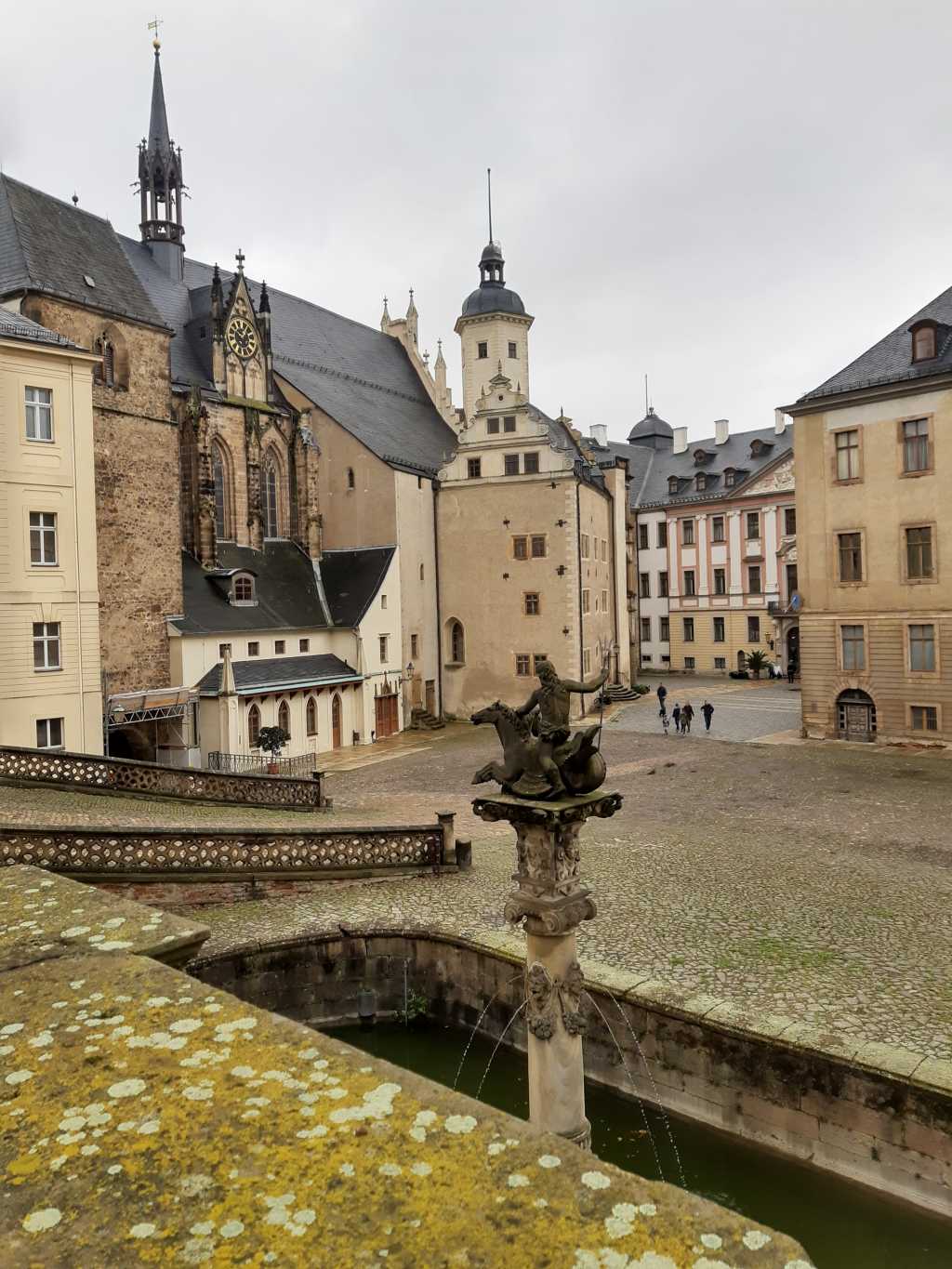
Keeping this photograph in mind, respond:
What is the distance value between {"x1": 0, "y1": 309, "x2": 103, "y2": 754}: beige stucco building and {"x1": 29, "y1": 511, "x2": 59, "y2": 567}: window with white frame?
23mm

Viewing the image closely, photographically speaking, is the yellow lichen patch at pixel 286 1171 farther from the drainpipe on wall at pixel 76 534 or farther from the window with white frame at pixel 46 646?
the drainpipe on wall at pixel 76 534

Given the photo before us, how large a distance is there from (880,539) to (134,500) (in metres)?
23.6

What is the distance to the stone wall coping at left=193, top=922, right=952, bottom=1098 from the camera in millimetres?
7473

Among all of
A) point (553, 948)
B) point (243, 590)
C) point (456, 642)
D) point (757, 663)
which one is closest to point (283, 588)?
point (243, 590)

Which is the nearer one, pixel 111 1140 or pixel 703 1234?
pixel 703 1234

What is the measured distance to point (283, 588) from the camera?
35594 mm

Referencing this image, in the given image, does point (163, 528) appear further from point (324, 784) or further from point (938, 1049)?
point (938, 1049)

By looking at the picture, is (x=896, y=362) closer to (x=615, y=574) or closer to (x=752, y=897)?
(x=615, y=574)

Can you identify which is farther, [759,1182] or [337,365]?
[337,365]

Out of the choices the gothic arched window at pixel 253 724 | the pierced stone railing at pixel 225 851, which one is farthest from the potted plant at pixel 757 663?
the pierced stone railing at pixel 225 851

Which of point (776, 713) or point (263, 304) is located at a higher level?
point (263, 304)

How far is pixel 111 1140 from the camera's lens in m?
2.83

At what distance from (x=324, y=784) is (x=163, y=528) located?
10.5m

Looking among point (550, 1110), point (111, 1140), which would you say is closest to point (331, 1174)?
point (111, 1140)
